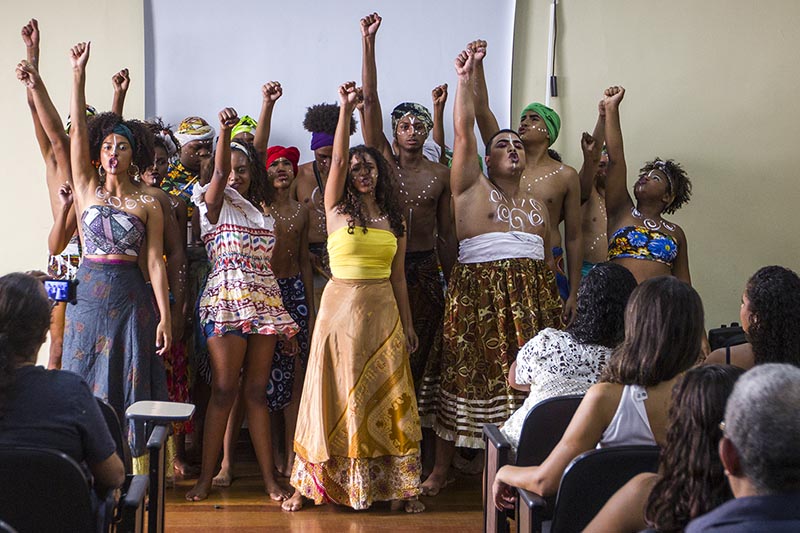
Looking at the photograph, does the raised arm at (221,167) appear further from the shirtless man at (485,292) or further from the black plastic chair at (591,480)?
the black plastic chair at (591,480)

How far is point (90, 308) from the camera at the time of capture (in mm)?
3553

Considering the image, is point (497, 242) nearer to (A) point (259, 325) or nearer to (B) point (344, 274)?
(B) point (344, 274)

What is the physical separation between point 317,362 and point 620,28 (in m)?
2.94

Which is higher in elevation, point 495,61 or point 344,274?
point 495,61

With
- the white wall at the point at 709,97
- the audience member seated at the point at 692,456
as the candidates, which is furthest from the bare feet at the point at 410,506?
the white wall at the point at 709,97

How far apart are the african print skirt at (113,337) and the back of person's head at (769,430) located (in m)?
2.63

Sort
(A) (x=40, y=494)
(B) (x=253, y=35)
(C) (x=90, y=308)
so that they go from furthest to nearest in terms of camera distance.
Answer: (B) (x=253, y=35), (C) (x=90, y=308), (A) (x=40, y=494)

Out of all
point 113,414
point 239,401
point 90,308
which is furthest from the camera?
point 239,401

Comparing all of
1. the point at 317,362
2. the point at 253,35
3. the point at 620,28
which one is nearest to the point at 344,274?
the point at 317,362

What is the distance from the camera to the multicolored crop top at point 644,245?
4363mm

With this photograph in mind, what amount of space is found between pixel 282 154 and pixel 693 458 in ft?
10.4

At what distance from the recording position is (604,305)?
2643 mm

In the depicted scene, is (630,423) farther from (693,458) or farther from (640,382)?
(693,458)

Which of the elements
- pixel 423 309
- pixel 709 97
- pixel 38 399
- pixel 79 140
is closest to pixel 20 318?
pixel 38 399
